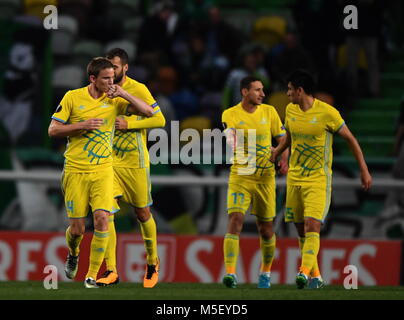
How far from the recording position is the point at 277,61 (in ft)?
54.1

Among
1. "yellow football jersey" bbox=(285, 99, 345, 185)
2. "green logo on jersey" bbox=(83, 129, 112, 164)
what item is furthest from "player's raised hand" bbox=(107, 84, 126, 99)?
"yellow football jersey" bbox=(285, 99, 345, 185)

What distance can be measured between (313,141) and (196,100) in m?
5.55

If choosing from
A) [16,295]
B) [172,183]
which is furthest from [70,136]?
[172,183]

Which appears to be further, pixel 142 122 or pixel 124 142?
pixel 124 142

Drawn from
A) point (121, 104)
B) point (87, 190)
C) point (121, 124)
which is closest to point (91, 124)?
point (121, 104)

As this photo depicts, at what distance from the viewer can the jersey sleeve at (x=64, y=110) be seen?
10.6 m

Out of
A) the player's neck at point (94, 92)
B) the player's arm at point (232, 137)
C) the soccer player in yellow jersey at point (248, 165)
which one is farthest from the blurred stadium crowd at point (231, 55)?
the player's neck at point (94, 92)

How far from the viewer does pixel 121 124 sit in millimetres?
11195

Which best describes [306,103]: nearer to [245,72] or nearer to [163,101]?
[245,72]

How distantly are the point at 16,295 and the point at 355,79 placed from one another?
8.15 metres

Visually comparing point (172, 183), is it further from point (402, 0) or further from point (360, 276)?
point (402, 0)

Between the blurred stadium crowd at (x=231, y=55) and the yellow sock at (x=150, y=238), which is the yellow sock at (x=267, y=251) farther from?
the blurred stadium crowd at (x=231, y=55)

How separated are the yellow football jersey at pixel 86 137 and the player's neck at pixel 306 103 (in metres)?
1.87

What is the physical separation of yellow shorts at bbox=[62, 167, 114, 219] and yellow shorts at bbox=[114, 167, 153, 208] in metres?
0.82
